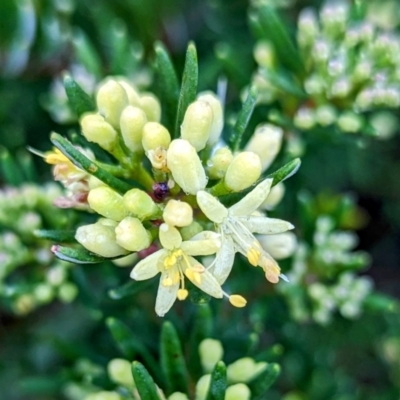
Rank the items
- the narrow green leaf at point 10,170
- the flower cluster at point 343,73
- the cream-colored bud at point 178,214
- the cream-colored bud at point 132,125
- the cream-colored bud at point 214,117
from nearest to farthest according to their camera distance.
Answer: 1. the cream-colored bud at point 178,214
2. the cream-colored bud at point 132,125
3. the cream-colored bud at point 214,117
4. the flower cluster at point 343,73
5. the narrow green leaf at point 10,170

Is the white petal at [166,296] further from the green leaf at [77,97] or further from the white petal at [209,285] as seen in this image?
the green leaf at [77,97]

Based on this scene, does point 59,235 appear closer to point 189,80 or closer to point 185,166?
point 185,166

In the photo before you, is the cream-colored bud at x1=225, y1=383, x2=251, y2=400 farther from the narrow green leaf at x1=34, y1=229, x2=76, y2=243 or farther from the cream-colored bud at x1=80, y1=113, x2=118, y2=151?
the cream-colored bud at x1=80, y1=113, x2=118, y2=151

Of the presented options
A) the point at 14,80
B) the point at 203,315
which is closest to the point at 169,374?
the point at 203,315

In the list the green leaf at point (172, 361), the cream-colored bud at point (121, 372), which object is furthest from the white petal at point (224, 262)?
the cream-colored bud at point (121, 372)

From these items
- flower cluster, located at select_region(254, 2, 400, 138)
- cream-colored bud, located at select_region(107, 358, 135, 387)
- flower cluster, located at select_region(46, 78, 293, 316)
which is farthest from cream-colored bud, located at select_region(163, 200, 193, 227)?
flower cluster, located at select_region(254, 2, 400, 138)

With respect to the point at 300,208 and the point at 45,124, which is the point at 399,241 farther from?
the point at 45,124
